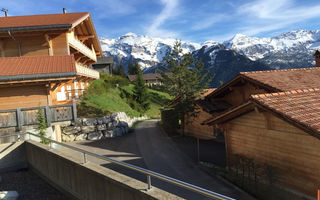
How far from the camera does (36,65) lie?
51.6 ft

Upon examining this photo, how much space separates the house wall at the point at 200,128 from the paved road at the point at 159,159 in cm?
280

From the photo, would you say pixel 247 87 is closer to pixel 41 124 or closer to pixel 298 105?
pixel 298 105

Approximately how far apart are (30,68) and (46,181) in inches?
Result: 350

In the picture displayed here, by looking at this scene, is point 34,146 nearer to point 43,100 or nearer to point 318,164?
point 43,100

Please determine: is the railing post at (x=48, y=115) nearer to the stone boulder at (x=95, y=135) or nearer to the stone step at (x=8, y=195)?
the stone boulder at (x=95, y=135)

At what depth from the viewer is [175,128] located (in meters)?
23.9

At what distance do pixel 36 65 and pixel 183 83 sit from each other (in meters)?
12.3

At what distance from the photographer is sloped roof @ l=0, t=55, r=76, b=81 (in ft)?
47.9

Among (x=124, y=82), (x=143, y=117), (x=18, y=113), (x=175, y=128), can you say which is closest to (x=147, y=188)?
(x=18, y=113)

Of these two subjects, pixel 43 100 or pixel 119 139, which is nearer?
pixel 43 100

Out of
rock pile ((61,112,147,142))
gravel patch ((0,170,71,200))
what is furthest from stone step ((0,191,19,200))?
rock pile ((61,112,147,142))

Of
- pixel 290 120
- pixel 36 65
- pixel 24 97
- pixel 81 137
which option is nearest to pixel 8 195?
pixel 24 97

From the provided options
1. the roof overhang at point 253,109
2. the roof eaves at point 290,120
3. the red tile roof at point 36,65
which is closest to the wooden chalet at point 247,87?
the roof overhang at point 253,109

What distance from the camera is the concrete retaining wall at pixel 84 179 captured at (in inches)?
199
